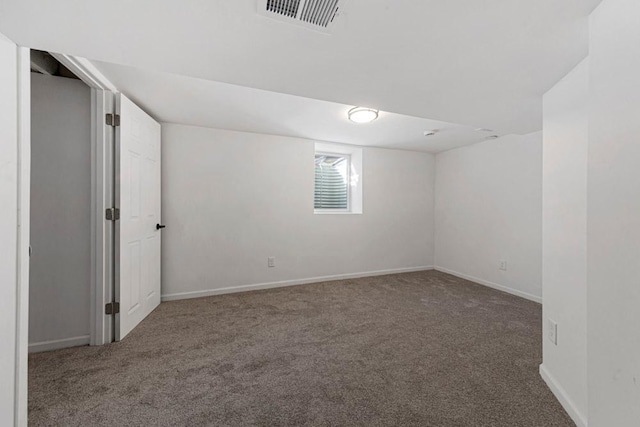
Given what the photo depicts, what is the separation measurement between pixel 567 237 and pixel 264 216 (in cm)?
313

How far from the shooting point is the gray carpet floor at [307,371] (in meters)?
1.40

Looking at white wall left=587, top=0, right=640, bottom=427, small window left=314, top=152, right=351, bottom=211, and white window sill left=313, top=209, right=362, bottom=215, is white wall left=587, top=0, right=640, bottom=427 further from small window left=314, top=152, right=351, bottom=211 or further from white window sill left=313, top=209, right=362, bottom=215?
small window left=314, top=152, right=351, bottom=211

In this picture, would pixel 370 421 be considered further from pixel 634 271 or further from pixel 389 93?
pixel 389 93

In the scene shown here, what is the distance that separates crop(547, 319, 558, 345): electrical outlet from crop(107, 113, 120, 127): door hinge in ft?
11.8

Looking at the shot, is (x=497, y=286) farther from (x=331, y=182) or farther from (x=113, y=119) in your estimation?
(x=113, y=119)

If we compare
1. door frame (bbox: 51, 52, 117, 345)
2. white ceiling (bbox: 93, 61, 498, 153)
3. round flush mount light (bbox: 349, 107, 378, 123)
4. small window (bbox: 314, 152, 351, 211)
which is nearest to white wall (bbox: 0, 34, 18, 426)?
white ceiling (bbox: 93, 61, 498, 153)

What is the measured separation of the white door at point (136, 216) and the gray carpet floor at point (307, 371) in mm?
225

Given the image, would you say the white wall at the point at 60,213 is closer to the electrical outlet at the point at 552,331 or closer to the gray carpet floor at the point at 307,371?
the gray carpet floor at the point at 307,371

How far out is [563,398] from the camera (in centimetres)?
147

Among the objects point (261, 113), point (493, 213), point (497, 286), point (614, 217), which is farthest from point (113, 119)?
point (497, 286)

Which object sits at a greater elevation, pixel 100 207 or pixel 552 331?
pixel 100 207

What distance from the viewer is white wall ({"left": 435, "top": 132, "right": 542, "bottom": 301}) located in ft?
10.8

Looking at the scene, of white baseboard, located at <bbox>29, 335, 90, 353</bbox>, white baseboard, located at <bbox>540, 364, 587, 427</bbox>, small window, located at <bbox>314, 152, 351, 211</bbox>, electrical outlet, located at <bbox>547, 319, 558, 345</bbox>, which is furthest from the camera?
small window, located at <bbox>314, 152, 351, 211</bbox>

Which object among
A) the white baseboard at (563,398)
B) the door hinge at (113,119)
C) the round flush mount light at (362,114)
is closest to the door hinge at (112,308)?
the door hinge at (113,119)
